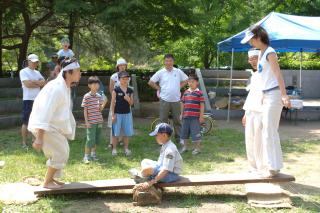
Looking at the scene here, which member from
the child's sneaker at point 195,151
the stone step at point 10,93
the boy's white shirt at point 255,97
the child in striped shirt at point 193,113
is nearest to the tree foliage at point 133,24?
the stone step at point 10,93

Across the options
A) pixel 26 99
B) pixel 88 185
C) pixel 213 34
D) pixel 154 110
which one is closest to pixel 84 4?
pixel 26 99

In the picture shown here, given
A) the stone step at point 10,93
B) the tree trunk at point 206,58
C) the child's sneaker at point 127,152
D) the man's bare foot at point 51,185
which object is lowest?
the child's sneaker at point 127,152

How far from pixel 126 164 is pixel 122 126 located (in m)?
1.01

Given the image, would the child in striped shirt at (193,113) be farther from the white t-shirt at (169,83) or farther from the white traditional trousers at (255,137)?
the white traditional trousers at (255,137)

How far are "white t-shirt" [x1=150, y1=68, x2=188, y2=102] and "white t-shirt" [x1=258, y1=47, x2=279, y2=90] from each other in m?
3.33

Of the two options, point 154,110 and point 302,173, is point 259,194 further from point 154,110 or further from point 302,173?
point 154,110

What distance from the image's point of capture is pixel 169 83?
8719 millimetres

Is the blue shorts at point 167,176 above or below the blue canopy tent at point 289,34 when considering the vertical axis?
below

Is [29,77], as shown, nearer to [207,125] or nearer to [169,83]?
[169,83]

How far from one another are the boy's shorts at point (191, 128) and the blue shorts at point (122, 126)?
38.4 inches

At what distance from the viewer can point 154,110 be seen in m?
14.7

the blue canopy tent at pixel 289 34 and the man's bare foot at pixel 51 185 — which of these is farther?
the blue canopy tent at pixel 289 34

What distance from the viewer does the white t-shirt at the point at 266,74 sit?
5.44 metres

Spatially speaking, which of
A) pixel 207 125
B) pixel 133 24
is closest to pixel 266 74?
pixel 207 125
